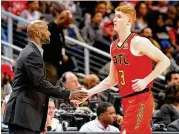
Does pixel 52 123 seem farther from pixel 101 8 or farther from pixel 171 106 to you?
pixel 101 8

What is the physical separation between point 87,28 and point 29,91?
25.9 ft

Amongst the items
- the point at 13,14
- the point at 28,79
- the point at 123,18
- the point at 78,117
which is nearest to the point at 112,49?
the point at 123,18

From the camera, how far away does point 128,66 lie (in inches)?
326

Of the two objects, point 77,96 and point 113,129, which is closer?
point 77,96

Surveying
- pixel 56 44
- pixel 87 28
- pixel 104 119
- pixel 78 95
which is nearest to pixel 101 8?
pixel 87 28

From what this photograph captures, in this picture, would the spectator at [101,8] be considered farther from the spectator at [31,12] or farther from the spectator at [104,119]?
the spectator at [104,119]

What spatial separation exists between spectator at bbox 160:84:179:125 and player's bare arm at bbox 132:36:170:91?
3028mm

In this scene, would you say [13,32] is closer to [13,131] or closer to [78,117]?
[78,117]

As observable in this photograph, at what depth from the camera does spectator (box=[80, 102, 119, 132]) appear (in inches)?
417

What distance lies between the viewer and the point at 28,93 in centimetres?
825

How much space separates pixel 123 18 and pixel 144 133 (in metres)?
1.30

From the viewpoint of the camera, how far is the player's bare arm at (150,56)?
8133 mm

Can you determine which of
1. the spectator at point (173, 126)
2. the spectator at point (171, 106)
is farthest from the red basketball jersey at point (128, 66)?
the spectator at point (171, 106)

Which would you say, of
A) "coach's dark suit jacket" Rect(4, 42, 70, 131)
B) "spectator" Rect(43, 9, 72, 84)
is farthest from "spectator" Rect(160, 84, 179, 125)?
"coach's dark suit jacket" Rect(4, 42, 70, 131)
